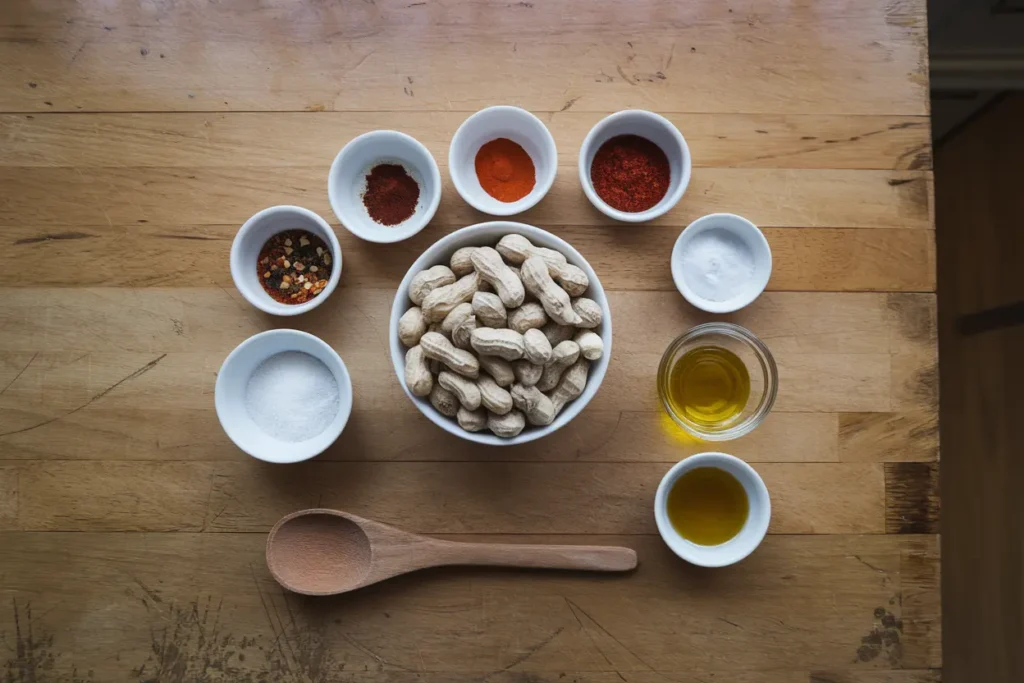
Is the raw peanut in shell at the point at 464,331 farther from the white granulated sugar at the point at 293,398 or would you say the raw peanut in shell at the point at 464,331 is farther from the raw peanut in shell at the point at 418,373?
the white granulated sugar at the point at 293,398

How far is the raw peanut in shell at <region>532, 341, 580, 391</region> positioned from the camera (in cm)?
92

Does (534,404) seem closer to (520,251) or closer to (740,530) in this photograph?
(520,251)

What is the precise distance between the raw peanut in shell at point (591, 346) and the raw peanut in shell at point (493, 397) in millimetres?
115

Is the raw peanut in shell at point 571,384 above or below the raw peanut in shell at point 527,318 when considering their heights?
below

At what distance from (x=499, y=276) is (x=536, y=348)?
108 millimetres

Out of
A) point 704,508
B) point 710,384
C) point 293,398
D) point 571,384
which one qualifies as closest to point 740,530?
point 704,508

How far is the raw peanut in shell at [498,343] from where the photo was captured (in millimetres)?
913

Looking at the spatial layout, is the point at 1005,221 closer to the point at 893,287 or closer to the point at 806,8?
the point at 893,287

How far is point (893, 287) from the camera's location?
3.51 feet

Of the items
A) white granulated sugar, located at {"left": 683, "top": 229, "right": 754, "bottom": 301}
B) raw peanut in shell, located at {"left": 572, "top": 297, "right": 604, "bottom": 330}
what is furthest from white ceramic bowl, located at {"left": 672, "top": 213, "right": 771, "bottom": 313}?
raw peanut in shell, located at {"left": 572, "top": 297, "right": 604, "bottom": 330}

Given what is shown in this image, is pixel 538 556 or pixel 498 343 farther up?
pixel 498 343

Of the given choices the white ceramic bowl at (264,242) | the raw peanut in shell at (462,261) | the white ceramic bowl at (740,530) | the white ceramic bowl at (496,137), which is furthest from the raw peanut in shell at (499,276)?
the white ceramic bowl at (740,530)

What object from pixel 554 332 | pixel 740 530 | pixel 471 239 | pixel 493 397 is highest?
pixel 471 239

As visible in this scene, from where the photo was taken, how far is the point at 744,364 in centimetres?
104
